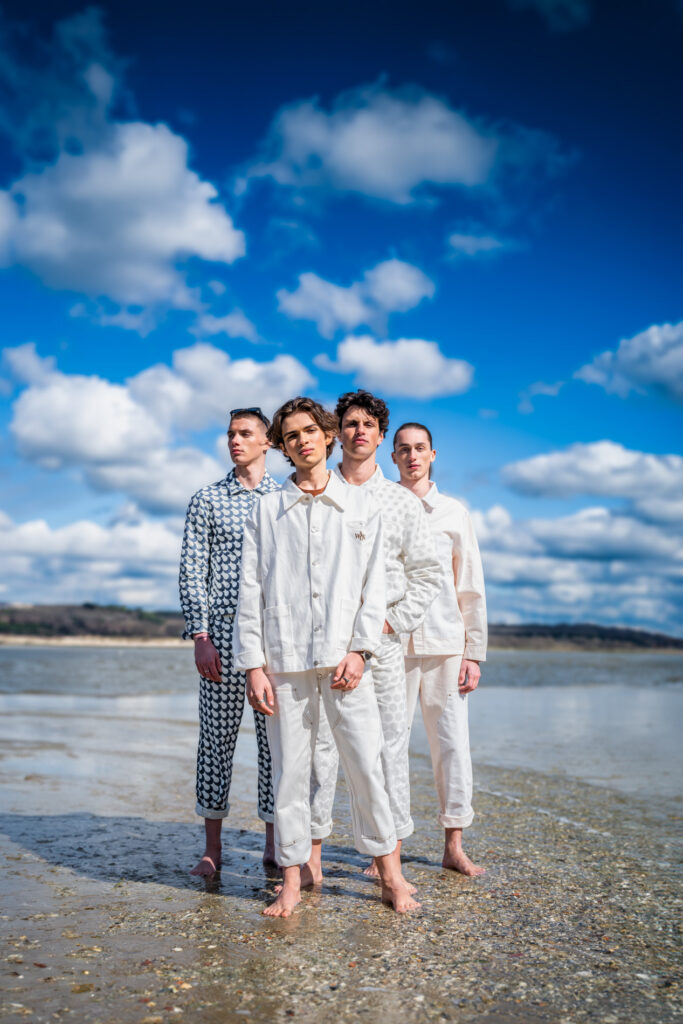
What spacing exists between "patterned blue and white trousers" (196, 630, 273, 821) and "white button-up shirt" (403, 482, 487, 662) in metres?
1.00

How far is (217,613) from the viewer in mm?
4375

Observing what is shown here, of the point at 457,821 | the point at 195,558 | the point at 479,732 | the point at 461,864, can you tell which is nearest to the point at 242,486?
the point at 195,558

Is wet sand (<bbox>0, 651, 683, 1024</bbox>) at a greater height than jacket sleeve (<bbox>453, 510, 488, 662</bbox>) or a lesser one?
lesser

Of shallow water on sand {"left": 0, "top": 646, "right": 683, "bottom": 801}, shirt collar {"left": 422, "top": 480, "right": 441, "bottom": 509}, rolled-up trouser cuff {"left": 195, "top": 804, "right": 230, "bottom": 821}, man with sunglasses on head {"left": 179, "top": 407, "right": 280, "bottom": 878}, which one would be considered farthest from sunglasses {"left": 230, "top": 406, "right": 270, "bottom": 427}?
shallow water on sand {"left": 0, "top": 646, "right": 683, "bottom": 801}

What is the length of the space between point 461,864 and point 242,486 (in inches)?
97.0

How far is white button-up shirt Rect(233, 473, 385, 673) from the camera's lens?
141 inches

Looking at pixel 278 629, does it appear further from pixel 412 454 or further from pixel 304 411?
pixel 412 454

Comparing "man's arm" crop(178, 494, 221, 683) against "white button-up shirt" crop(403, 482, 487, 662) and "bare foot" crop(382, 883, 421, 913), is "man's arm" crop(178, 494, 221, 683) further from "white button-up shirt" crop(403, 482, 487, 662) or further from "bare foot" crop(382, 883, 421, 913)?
"bare foot" crop(382, 883, 421, 913)

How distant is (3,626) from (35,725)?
77.3 m

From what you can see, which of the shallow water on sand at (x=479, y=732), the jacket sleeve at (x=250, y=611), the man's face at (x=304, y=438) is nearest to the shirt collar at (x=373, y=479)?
the man's face at (x=304, y=438)

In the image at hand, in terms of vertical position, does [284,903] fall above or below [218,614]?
below

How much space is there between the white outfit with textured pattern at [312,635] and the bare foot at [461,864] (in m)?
0.96

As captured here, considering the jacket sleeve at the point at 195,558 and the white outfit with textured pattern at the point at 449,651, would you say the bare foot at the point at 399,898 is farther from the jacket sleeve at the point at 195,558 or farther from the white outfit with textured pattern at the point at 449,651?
the jacket sleeve at the point at 195,558

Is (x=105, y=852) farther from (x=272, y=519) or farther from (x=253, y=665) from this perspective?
(x=272, y=519)
